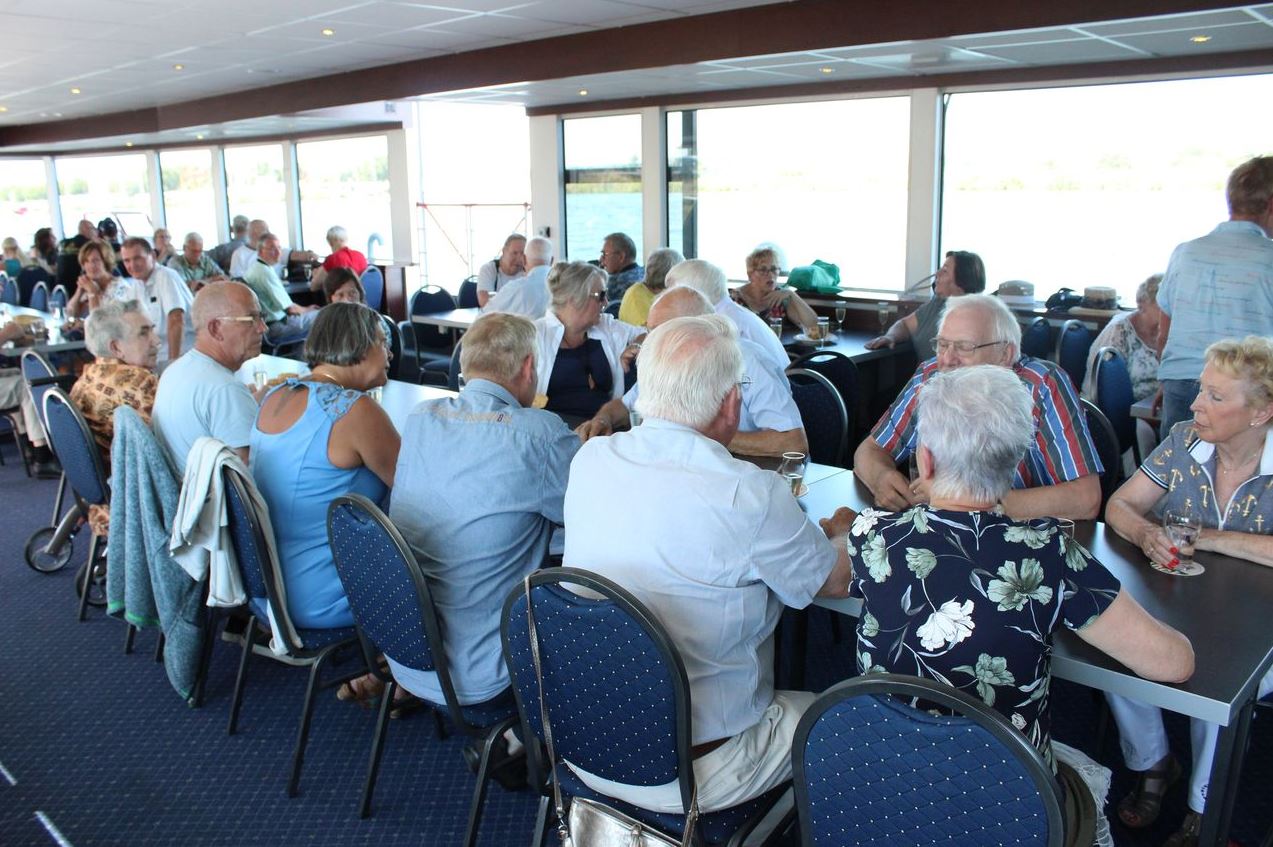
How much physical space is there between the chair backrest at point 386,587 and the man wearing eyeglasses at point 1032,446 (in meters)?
1.19

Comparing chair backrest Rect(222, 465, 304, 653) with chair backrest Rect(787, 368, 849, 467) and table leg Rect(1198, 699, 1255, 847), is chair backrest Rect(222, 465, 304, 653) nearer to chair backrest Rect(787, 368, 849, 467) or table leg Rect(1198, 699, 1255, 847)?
chair backrest Rect(787, 368, 849, 467)

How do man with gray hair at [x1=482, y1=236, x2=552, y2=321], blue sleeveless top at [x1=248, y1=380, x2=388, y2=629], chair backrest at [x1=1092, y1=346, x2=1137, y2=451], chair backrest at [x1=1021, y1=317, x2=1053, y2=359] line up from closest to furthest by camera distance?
blue sleeveless top at [x1=248, y1=380, x2=388, y2=629], chair backrest at [x1=1092, y1=346, x2=1137, y2=451], chair backrest at [x1=1021, y1=317, x2=1053, y2=359], man with gray hair at [x1=482, y1=236, x2=552, y2=321]

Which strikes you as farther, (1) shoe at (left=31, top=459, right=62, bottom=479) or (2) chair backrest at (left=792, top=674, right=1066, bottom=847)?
(1) shoe at (left=31, top=459, right=62, bottom=479)

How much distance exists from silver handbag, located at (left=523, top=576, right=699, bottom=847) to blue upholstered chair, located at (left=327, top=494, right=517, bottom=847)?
352mm

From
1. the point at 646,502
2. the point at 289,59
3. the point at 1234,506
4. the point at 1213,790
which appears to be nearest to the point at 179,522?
the point at 646,502

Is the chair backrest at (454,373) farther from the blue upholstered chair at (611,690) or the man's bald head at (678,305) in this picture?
the blue upholstered chair at (611,690)

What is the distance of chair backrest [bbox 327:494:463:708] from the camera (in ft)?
6.77

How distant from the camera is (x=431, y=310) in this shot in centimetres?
725

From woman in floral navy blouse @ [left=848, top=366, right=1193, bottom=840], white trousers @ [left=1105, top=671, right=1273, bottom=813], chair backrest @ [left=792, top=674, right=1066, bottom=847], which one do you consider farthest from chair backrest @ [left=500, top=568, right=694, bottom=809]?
white trousers @ [left=1105, top=671, right=1273, bottom=813]

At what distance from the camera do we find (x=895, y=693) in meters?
1.41

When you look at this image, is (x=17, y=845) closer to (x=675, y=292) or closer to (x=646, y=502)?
(x=646, y=502)

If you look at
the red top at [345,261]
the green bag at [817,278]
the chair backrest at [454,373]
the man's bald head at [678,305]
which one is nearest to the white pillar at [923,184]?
the green bag at [817,278]

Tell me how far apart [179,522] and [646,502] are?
4.88 feet

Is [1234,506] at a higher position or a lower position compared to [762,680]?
higher
